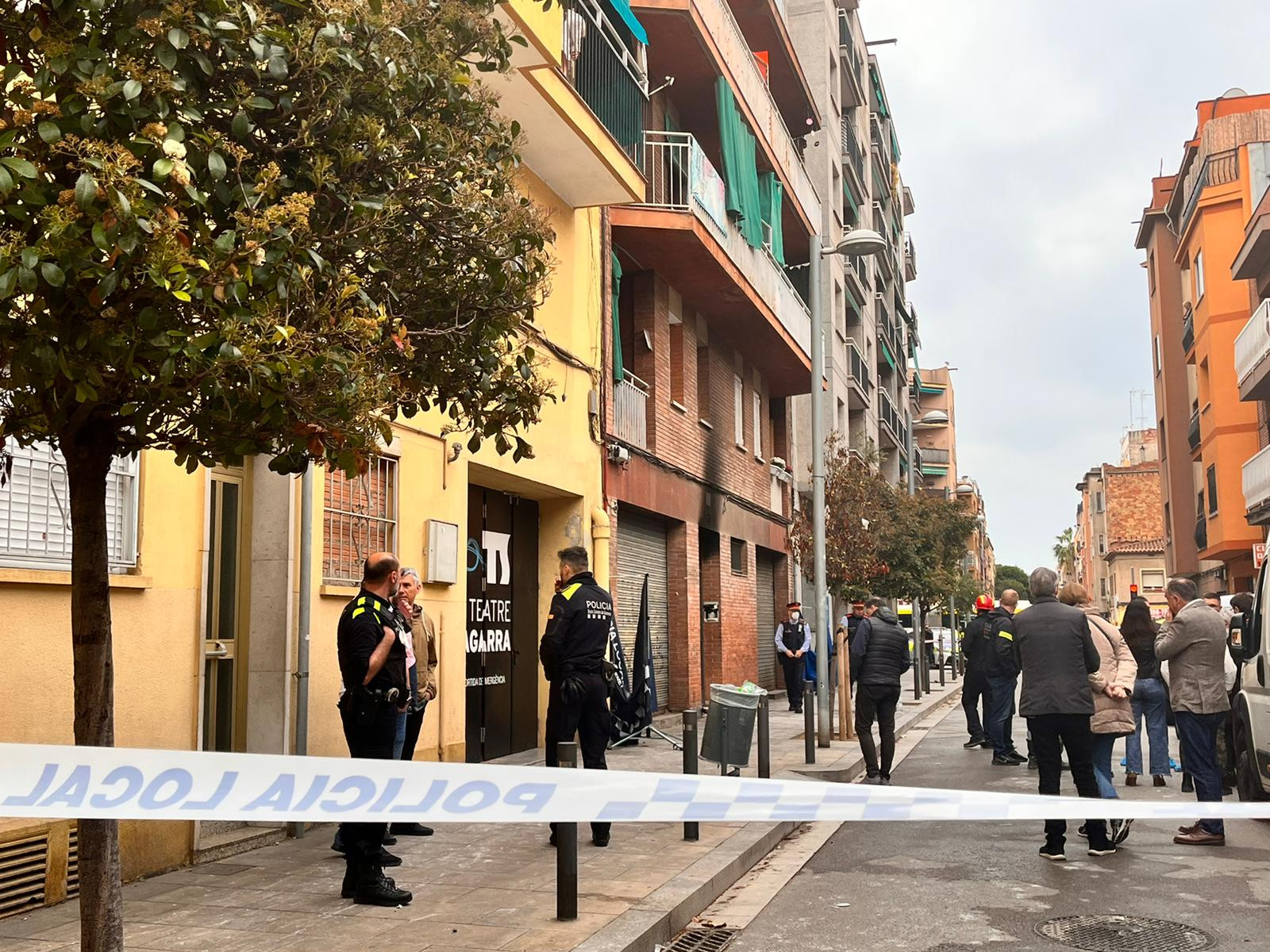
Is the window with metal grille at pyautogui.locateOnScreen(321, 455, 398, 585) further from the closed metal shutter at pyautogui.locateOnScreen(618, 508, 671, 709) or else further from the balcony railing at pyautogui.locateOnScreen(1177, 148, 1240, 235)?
the balcony railing at pyautogui.locateOnScreen(1177, 148, 1240, 235)

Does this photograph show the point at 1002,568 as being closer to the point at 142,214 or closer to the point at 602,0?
the point at 602,0

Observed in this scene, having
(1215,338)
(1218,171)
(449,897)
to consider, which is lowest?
(449,897)

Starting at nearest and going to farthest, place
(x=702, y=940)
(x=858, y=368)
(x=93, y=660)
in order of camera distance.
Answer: (x=93, y=660) < (x=702, y=940) < (x=858, y=368)

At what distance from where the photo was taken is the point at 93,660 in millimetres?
4227

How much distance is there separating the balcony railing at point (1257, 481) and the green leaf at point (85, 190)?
30.0m

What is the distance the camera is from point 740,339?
21.8 meters

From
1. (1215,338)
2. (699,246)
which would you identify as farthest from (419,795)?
(1215,338)

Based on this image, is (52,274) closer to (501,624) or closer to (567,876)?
(567,876)

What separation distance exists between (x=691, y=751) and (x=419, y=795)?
3466 millimetres

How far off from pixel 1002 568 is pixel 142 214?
576ft

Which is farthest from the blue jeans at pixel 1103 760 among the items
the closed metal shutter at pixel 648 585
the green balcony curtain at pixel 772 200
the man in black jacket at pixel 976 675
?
the green balcony curtain at pixel 772 200

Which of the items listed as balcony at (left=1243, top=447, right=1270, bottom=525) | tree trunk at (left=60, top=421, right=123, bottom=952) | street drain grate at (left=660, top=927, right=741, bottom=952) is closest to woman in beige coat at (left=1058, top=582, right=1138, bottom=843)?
street drain grate at (left=660, top=927, right=741, bottom=952)

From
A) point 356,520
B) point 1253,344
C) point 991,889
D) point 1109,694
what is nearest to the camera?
point 991,889

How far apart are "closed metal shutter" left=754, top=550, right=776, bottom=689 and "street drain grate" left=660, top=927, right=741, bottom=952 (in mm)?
17382
